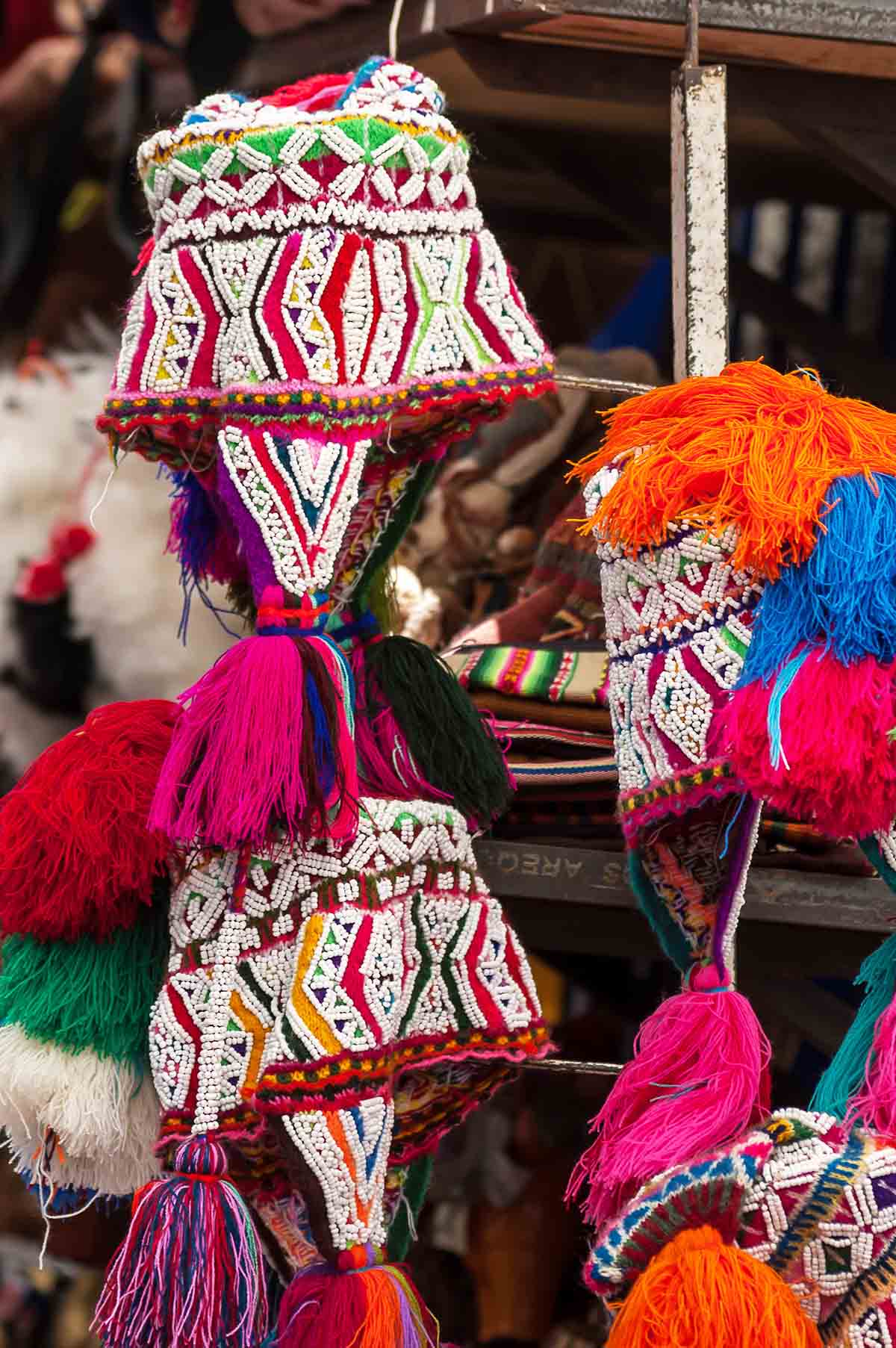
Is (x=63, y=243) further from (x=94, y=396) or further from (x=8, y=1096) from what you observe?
(x=8, y=1096)

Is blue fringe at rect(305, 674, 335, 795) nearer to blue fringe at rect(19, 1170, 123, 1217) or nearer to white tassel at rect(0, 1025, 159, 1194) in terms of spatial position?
white tassel at rect(0, 1025, 159, 1194)

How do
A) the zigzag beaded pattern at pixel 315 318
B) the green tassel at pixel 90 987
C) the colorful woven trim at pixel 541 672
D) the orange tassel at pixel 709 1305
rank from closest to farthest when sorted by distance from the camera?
the orange tassel at pixel 709 1305, the zigzag beaded pattern at pixel 315 318, the green tassel at pixel 90 987, the colorful woven trim at pixel 541 672

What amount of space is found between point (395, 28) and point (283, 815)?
0.90 m

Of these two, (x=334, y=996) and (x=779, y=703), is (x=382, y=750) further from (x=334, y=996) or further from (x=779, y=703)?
(x=779, y=703)

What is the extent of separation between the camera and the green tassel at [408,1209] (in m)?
2.29

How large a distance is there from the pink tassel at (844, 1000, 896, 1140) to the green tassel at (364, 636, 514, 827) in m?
0.45

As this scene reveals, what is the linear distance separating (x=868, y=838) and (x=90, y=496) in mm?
1616

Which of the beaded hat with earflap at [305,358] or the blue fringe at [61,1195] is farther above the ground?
the beaded hat with earflap at [305,358]

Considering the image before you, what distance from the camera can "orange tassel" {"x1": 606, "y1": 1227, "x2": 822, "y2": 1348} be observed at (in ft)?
6.14

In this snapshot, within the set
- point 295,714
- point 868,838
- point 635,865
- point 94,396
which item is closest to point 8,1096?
point 295,714

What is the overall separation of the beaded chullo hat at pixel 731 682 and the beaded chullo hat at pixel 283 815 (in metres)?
0.18

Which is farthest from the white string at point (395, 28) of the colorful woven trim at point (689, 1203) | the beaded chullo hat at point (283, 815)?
the colorful woven trim at point (689, 1203)

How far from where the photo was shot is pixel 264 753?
201cm

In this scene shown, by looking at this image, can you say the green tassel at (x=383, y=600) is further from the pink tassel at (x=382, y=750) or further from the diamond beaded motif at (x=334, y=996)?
the diamond beaded motif at (x=334, y=996)
